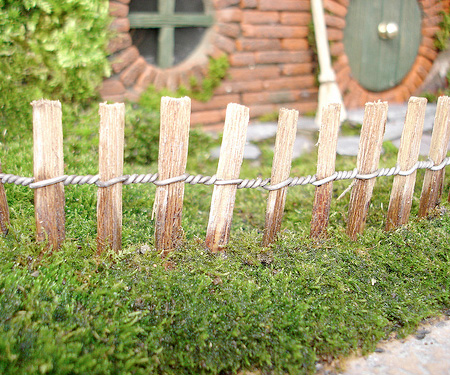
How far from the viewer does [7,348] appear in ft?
5.25

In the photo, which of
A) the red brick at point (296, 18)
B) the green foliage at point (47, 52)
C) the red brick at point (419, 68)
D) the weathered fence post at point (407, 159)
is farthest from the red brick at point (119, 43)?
the red brick at point (419, 68)

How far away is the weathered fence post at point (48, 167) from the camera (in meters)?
1.92

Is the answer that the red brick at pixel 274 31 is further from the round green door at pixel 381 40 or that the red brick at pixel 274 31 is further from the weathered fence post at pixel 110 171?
the weathered fence post at pixel 110 171

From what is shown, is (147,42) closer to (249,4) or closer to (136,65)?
(136,65)

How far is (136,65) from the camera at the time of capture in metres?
4.12

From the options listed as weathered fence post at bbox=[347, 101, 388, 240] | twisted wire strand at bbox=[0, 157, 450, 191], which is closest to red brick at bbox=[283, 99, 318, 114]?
twisted wire strand at bbox=[0, 157, 450, 191]

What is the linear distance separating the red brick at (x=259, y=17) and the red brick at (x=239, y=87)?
2.02 ft

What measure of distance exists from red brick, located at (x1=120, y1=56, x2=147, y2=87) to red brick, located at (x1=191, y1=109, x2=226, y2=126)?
67cm

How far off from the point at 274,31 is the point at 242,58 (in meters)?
0.48

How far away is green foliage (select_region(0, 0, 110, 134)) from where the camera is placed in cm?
344

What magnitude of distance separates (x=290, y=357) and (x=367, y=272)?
77 cm

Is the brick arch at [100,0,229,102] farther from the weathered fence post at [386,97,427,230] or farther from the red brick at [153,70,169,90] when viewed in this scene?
the weathered fence post at [386,97,427,230]

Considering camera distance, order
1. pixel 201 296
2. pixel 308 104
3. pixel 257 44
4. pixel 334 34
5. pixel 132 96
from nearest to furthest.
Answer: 1. pixel 201 296
2. pixel 132 96
3. pixel 257 44
4. pixel 334 34
5. pixel 308 104

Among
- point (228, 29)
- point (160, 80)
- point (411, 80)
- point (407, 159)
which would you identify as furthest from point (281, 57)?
point (407, 159)
